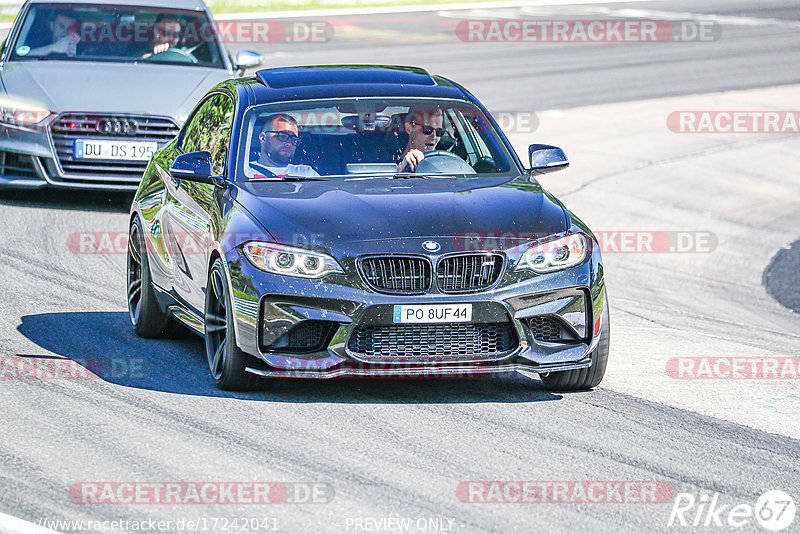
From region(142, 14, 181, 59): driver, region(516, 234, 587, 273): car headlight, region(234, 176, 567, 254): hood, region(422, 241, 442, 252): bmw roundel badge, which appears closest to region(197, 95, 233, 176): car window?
region(234, 176, 567, 254): hood

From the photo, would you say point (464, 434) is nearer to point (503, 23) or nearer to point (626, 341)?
point (626, 341)

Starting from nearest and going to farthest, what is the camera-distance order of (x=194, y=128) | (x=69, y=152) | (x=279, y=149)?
(x=279, y=149) → (x=194, y=128) → (x=69, y=152)

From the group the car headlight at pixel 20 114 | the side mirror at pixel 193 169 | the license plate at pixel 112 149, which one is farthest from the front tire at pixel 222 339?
the car headlight at pixel 20 114

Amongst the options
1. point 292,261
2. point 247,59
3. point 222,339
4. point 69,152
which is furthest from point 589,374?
point 247,59

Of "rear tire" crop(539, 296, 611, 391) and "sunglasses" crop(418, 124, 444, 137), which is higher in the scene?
"sunglasses" crop(418, 124, 444, 137)

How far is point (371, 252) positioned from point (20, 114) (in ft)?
23.4

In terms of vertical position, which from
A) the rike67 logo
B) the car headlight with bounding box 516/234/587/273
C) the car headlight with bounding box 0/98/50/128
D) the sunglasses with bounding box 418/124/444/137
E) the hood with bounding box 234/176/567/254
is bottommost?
the car headlight with bounding box 0/98/50/128

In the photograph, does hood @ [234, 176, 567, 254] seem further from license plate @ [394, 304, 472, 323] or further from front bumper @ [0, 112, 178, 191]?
front bumper @ [0, 112, 178, 191]

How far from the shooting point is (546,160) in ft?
29.4

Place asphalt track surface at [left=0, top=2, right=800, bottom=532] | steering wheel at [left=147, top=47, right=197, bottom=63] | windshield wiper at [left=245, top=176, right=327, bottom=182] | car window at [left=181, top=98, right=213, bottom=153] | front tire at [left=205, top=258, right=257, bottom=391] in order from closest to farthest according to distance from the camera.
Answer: asphalt track surface at [left=0, top=2, right=800, bottom=532], front tire at [left=205, top=258, right=257, bottom=391], windshield wiper at [left=245, top=176, right=327, bottom=182], car window at [left=181, top=98, right=213, bottom=153], steering wheel at [left=147, top=47, right=197, bottom=63]

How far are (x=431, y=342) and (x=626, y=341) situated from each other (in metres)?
2.69

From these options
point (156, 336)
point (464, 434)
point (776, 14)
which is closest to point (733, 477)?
point (464, 434)

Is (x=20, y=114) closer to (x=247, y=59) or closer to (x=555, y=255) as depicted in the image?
(x=247, y=59)

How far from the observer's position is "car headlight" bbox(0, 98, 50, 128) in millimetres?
13516
